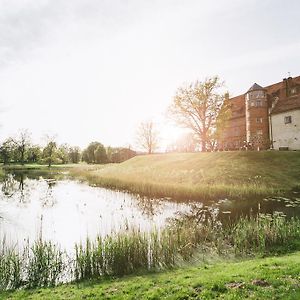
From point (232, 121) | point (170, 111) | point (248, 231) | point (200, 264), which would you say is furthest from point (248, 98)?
point (200, 264)

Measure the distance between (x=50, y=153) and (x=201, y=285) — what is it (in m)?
89.6

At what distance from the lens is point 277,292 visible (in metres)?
6.65

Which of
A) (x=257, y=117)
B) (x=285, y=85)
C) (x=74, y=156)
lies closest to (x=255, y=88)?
(x=285, y=85)

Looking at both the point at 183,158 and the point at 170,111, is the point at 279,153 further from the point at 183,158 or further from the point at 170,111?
the point at 170,111

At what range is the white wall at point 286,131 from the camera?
40.2 m

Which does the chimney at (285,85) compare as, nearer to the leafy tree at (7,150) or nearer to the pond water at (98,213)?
the pond water at (98,213)

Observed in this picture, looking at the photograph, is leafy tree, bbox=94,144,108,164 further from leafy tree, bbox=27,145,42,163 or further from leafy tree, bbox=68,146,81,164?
leafy tree, bbox=27,145,42,163

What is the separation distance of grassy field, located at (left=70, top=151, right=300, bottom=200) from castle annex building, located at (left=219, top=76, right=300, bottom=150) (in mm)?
6659

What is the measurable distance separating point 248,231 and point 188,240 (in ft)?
9.04

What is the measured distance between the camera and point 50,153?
296ft

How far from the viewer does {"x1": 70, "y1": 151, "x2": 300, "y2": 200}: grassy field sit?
84.9ft

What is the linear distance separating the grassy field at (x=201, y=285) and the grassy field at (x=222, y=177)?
1558cm

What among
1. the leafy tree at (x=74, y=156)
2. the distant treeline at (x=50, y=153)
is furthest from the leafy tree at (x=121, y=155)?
the leafy tree at (x=74, y=156)

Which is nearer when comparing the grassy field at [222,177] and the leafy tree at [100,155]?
the grassy field at [222,177]
